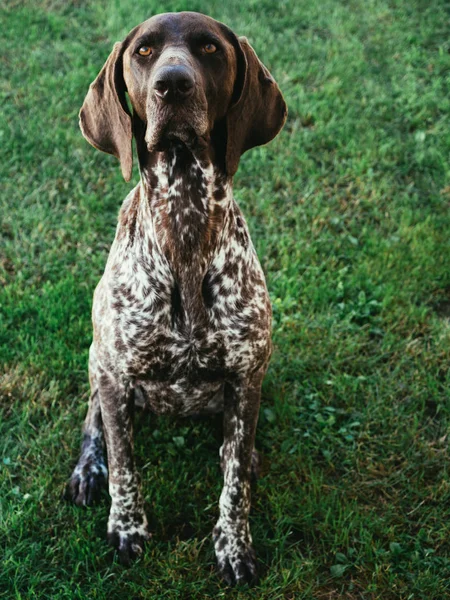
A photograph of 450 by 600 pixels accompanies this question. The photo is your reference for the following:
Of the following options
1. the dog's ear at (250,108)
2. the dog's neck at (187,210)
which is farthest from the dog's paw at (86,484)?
the dog's ear at (250,108)

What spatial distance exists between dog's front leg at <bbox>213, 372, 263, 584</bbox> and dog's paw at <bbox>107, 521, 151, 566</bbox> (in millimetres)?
331

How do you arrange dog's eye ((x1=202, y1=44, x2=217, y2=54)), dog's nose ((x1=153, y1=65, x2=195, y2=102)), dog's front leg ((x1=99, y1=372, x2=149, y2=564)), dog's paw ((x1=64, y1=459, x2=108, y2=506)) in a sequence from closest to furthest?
dog's nose ((x1=153, y1=65, x2=195, y2=102)), dog's eye ((x1=202, y1=44, x2=217, y2=54)), dog's front leg ((x1=99, y1=372, x2=149, y2=564)), dog's paw ((x1=64, y1=459, x2=108, y2=506))

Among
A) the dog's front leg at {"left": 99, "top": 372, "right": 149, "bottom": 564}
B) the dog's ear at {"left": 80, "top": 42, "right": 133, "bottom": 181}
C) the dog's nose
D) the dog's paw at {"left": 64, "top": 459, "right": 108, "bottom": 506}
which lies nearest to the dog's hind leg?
the dog's paw at {"left": 64, "top": 459, "right": 108, "bottom": 506}

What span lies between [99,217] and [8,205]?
2.11 feet

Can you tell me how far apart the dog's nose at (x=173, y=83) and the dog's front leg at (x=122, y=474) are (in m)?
1.18

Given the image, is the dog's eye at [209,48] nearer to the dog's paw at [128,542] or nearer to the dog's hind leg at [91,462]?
the dog's hind leg at [91,462]

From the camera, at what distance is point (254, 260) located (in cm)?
319

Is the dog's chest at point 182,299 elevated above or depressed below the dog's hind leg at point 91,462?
above

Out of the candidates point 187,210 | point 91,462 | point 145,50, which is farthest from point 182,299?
point 91,462

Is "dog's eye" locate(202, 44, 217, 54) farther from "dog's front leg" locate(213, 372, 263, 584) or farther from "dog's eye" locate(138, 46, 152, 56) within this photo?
"dog's front leg" locate(213, 372, 263, 584)

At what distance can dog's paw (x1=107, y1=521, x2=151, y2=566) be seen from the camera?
130 inches

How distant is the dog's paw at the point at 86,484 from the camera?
138 inches

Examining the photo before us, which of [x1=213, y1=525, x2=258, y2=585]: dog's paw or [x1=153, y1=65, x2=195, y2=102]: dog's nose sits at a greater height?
[x1=153, y1=65, x2=195, y2=102]: dog's nose

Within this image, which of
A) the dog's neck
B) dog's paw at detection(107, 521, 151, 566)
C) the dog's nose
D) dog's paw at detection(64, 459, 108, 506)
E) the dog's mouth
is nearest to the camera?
the dog's nose
